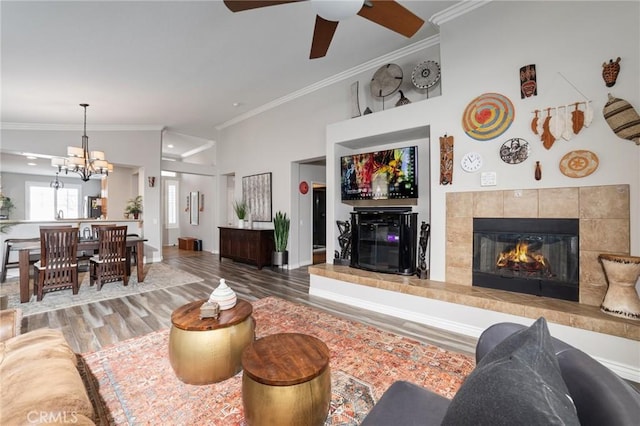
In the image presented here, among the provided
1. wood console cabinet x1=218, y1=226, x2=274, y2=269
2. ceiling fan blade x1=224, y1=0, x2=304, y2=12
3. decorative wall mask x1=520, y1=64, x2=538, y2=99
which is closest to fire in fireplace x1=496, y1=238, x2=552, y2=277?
decorative wall mask x1=520, y1=64, x2=538, y2=99

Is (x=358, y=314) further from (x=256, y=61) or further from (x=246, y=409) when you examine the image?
(x=256, y=61)

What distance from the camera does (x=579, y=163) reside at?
2.53 m

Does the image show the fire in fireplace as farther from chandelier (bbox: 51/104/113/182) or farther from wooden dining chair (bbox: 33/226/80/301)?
chandelier (bbox: 51/104/113/182)

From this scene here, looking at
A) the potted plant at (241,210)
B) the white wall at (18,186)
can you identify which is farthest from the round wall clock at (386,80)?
the white wall at (18,186)

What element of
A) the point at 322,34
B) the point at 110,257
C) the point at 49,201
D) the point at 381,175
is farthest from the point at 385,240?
the point at 49,201

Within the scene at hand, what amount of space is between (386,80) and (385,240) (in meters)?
2.34

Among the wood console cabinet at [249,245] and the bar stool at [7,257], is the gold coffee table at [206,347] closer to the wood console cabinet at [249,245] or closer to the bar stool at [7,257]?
the wood console cabinet at [249,245]

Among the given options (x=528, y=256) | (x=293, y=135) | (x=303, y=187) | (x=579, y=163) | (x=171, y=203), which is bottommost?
(x=528, y=256)

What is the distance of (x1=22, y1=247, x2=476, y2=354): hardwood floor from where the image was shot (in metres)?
2.72

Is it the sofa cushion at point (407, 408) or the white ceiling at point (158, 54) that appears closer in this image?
the sofa cushion at point (407, 408)

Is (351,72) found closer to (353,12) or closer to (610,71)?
(353,12)

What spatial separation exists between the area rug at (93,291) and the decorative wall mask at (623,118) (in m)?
5.75

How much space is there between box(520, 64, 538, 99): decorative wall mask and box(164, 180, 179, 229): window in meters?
10.4

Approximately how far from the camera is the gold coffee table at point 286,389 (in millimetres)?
1388
